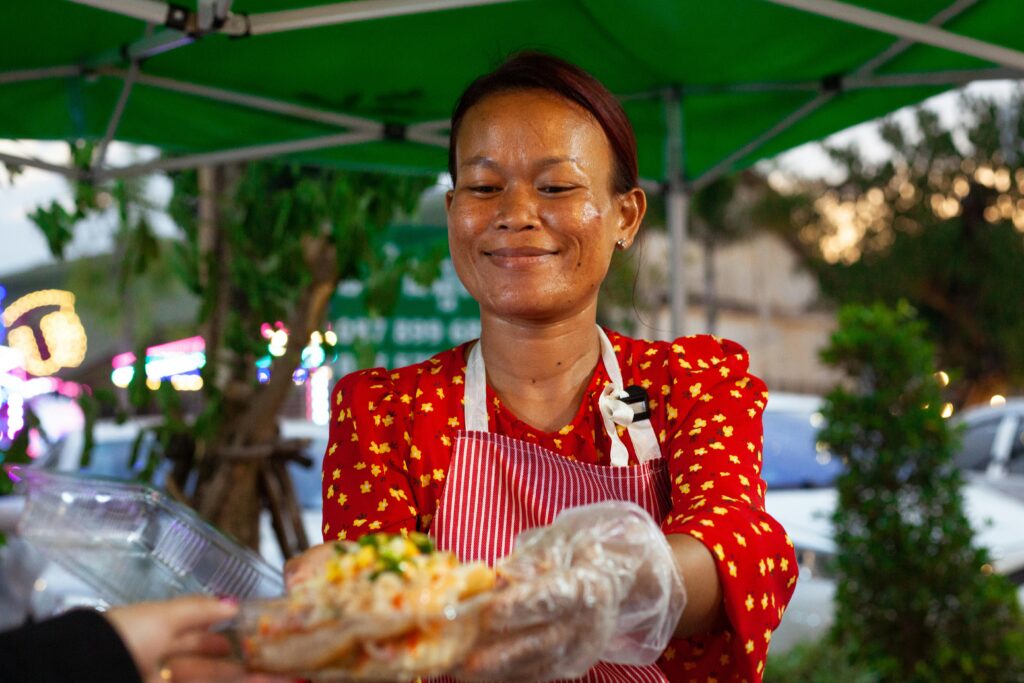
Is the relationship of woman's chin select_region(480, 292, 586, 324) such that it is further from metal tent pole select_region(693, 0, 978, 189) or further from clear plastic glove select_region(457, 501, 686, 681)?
metal tent pole select_region(693, 0, 978, 189)

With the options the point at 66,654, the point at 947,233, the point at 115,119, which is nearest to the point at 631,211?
the point at 66,654

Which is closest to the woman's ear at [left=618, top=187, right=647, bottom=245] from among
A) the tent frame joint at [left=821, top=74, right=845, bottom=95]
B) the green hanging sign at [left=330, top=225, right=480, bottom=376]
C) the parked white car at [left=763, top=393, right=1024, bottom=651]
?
the tent frame joint at [left=821, top=74, right=845, bottom=95]

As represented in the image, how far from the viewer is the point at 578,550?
125 centimetres

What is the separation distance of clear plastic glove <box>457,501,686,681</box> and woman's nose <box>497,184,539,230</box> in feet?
1.78

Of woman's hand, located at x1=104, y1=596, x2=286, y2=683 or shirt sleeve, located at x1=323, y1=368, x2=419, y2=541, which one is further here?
shirt sleeve, located at x1=323, y1=368, x2=419, y2=541

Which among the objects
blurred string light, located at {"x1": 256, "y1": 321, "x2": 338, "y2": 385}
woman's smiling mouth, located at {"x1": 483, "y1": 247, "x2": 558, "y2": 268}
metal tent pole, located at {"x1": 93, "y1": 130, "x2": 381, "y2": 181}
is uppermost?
metal tent pole, located at {"x1": 93, "y1": 130, "x2": 381, "y2": 181}

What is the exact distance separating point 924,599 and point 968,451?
9.07ft

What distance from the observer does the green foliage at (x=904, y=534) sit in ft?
14.2

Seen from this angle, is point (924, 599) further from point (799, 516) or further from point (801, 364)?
point (801, 364)

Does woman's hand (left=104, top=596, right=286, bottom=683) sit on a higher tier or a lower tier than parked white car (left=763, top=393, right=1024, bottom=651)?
→ higher

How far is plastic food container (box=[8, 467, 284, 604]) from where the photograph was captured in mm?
2227

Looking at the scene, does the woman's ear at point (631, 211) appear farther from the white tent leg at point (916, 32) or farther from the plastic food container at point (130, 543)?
the plastic food container at point (130, 543)

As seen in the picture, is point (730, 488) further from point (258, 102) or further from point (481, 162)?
point (258, 102)

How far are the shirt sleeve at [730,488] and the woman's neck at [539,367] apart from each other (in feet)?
0.55
